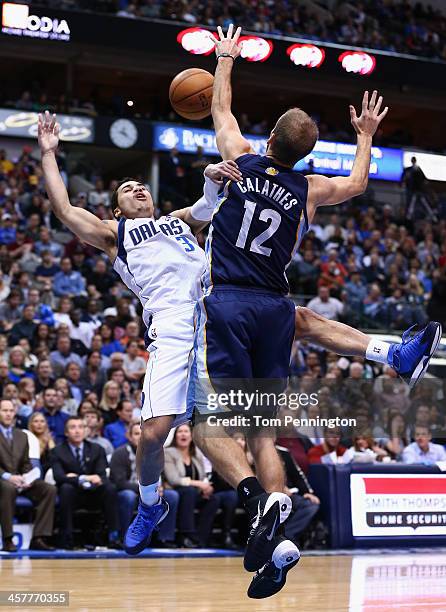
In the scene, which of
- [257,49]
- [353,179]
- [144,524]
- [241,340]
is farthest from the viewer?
[257,49]

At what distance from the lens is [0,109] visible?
69.7 feet

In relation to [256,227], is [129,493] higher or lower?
lower

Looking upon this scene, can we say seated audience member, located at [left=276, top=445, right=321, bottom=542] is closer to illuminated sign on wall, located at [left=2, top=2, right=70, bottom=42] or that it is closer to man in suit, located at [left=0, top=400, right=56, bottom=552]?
man in suit, located at [left=0, top=400, right=56, bottom=552]

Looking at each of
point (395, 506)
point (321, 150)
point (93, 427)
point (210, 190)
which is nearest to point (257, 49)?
point (321, 150)

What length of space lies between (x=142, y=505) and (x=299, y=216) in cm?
216

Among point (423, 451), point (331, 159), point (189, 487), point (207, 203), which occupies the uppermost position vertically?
point (331, 159)

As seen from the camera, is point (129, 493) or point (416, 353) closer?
point (416, 353)

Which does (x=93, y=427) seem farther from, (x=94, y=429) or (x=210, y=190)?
(x=210, y=190)

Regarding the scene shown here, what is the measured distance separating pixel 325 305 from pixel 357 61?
27.4ft

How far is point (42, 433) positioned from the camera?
447 inches

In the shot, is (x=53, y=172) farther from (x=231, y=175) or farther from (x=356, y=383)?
(x=356, y=383)

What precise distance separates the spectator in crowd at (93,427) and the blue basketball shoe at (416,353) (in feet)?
20.8

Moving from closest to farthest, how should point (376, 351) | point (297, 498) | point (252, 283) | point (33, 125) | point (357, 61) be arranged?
point (252, 283) < point (376, 351) < point (297, 498) < point (33, 125) < point (357, 61)

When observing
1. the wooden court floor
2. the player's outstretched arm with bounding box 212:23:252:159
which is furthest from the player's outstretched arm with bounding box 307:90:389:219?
the wooden court floor
